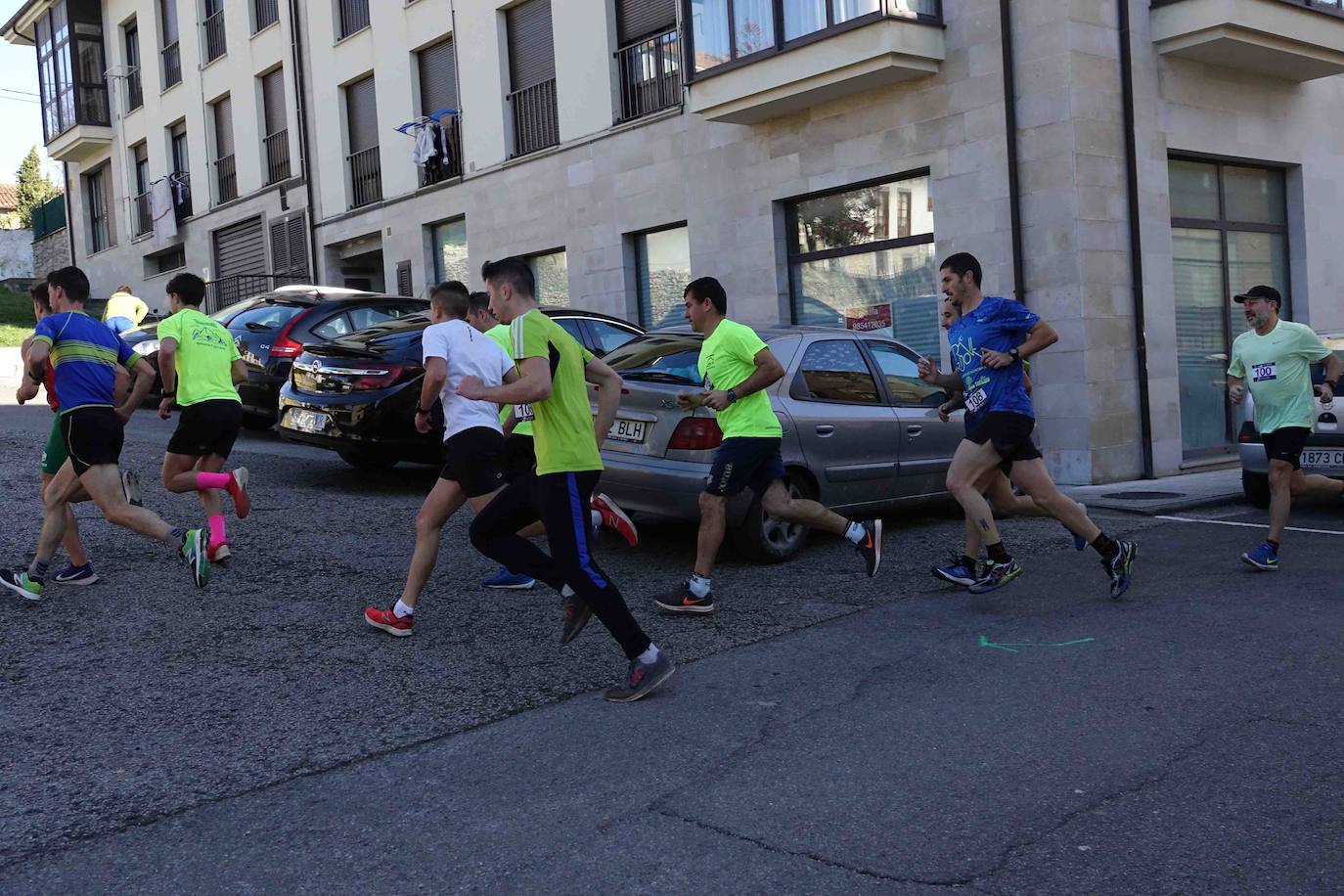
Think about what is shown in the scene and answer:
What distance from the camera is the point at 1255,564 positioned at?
23.8 ft

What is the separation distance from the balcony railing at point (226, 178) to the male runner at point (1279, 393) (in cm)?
2282

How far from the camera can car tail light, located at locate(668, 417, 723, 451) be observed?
7.47 metres

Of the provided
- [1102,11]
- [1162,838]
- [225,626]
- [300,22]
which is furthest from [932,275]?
[300,22]

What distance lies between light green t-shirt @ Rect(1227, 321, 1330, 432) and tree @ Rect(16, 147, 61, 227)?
6768 cm

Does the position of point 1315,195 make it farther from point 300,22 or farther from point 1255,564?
point 300,22

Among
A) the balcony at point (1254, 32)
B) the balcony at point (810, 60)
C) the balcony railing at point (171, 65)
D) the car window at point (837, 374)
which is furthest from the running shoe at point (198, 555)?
the balcony railing at point (171, 65)

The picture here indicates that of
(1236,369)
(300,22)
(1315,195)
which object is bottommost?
(1236,369)

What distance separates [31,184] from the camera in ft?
217

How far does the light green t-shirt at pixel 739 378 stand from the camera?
264 inches

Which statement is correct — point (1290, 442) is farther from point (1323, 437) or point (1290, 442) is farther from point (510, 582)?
point (510, 582)

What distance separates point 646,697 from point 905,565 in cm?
311

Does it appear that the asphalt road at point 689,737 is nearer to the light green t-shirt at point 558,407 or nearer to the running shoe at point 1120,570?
the running shoe at point 1120,570

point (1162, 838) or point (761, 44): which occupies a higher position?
point (761, 44)

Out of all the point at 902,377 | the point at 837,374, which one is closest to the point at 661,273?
the point at 902,377
